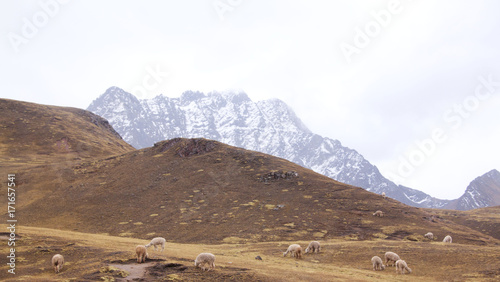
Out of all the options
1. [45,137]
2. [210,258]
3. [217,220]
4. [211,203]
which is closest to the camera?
[210,258]

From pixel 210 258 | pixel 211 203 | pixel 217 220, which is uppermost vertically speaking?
pixel 211 203

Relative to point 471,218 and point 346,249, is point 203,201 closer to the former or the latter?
point 346,249

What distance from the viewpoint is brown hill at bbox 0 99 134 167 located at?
111 metres

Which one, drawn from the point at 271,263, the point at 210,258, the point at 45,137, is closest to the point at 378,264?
the point at 271,263

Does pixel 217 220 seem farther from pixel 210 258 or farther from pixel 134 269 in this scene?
pixel 134 269

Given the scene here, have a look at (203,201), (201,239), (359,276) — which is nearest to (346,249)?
(359,276)

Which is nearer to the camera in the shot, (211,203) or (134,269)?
(134,269)

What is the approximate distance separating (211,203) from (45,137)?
3715 inches

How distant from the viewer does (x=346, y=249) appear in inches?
1560

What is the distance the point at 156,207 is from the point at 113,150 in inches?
3031

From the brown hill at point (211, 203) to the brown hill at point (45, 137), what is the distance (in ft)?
78.0

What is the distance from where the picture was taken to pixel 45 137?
12775 cm

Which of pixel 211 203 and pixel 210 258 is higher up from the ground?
pixel 211 203

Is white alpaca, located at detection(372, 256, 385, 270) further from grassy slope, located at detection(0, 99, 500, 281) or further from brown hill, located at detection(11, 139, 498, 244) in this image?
brown hill, located at detection(11, 139, 498, 244)
